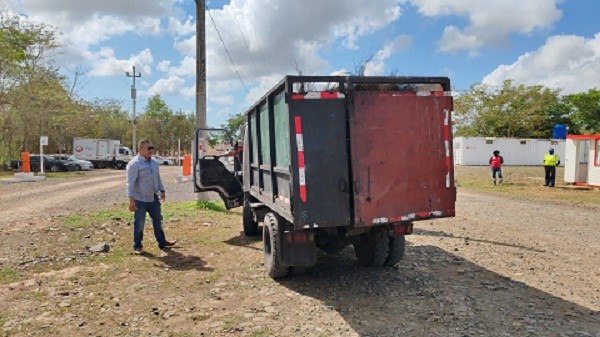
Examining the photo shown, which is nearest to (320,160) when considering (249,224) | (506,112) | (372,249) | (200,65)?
(372,249)

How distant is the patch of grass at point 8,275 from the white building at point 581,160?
20.7 meters

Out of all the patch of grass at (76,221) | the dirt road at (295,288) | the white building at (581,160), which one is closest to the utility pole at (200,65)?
the patch of grass at (76,221)

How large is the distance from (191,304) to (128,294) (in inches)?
35.0

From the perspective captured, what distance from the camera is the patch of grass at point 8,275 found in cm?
587

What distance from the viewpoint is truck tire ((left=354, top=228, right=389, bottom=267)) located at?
5.79 metres

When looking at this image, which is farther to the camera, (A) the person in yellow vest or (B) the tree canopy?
(B) the tree canopy

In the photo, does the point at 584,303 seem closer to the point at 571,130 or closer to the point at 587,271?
the point at 587,271

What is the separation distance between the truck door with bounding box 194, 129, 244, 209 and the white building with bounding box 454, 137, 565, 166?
33957 millimetres

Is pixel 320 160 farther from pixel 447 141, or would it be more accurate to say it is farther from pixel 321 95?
pixel 447 141

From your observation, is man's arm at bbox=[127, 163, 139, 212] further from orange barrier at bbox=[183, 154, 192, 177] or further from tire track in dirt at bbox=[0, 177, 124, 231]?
orange barrier at bbox=[183, 154, 192, 177]

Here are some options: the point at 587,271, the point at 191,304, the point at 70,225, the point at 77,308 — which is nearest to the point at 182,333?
the point at 191,304

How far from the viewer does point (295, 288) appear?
218 inches

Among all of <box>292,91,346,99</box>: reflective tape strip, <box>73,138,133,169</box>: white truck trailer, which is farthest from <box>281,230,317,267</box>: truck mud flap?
<box>73,138,133,169</box>: white truck trailer

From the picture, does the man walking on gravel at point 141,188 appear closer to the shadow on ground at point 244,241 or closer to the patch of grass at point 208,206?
the shadow on ground at point 244,241
